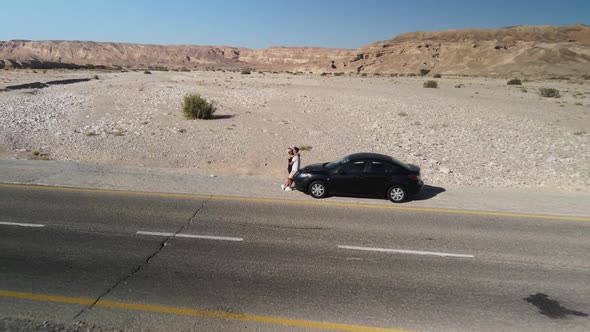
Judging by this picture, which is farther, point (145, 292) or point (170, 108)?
point (170, 108)

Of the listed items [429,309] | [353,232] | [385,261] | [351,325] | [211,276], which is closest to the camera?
[351,325]

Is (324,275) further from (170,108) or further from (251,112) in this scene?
(170,108)

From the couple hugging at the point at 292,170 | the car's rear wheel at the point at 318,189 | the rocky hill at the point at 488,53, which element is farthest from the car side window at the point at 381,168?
the rocky hill at the point at 488,53

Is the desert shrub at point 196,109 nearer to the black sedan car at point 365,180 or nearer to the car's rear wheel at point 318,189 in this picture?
the black sedan car at point 365,180

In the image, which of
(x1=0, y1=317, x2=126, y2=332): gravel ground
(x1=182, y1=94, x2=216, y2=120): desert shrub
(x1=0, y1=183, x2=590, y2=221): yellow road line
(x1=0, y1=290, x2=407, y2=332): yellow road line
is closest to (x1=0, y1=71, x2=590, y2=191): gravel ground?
(x1=182, y1=94, x2=216, y2=120): desert shrub

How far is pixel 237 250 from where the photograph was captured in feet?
26.8

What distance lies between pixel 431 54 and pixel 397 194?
115327 mm

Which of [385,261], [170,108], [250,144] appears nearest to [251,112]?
[170,108]

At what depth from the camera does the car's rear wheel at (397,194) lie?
11891 millimetres

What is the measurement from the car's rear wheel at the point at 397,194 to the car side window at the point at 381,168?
496 mm

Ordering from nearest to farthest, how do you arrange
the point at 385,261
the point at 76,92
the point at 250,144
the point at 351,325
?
the point at 351,325 → the point at 385,261 → the point at 250,144 → the point at 76,92

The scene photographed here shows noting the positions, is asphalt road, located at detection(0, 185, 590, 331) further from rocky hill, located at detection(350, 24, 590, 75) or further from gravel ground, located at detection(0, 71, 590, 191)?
rocky hill, located at detection(350, 24, 590, 75)

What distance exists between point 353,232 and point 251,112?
22586 millimetres

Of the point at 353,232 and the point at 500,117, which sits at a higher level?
the point at 500,117
